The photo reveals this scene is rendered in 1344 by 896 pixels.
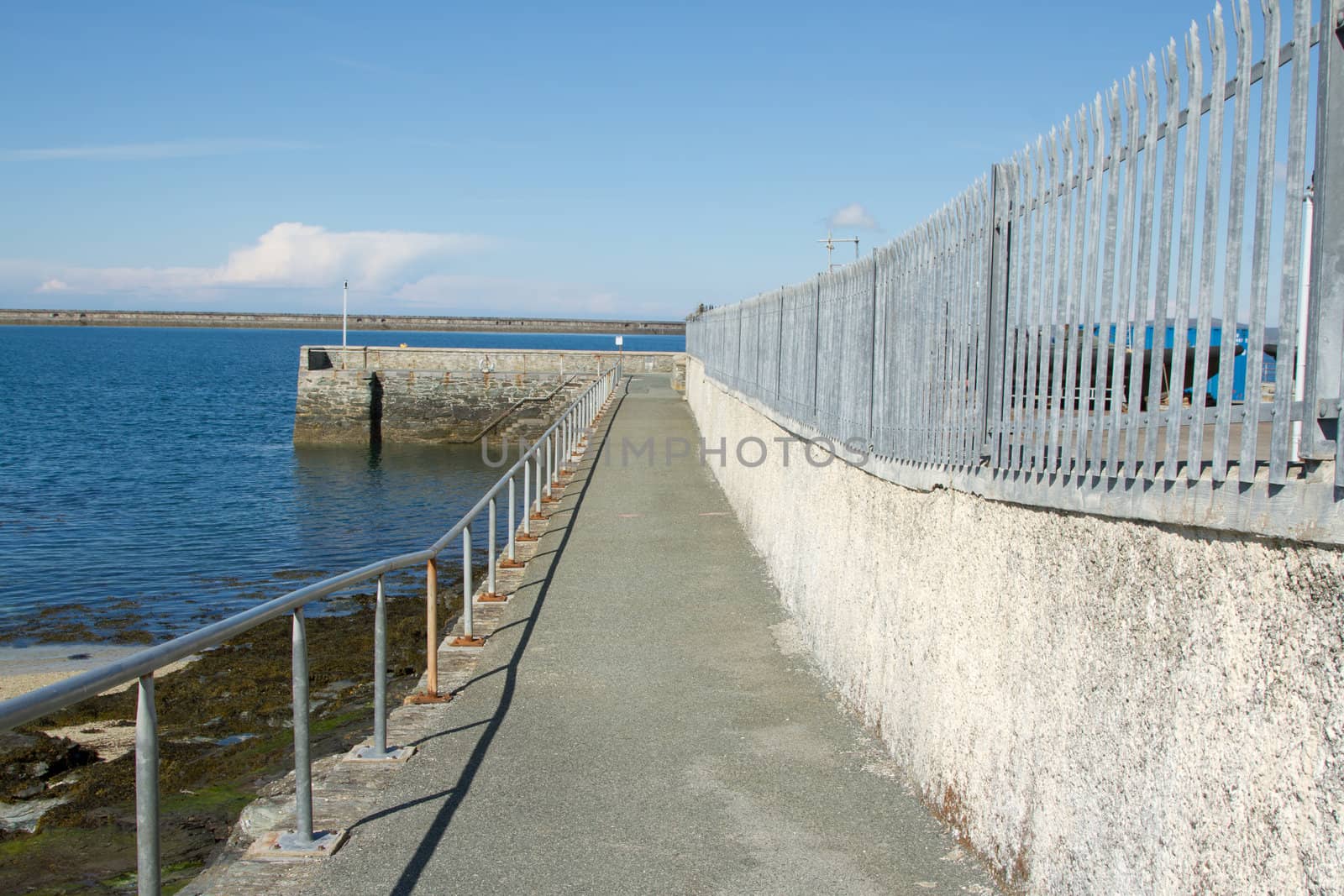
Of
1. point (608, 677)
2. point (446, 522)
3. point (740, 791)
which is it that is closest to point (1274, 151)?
point (740, 791)

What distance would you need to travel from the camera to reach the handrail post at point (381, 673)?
536 cm

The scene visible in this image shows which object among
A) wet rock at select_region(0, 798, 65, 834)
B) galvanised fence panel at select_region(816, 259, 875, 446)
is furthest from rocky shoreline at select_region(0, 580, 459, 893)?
galvanised fence panel at select_region(816, 259, 875, 446)

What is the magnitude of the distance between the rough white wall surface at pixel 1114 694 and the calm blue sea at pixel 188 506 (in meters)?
13.9

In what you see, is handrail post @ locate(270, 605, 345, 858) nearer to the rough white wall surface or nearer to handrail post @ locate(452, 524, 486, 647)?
the rough white wall surface

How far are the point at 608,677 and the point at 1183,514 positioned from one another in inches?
188

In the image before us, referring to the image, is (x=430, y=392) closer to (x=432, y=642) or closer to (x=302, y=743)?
(x=432, y=642)

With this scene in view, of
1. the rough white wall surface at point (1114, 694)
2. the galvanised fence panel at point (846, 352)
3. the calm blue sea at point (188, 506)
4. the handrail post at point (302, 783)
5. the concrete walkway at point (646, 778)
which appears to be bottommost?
the calm blue sea at point (188, 506)

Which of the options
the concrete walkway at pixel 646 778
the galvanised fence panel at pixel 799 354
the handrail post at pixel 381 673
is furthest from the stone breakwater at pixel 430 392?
the handrail post at pixel 381 673

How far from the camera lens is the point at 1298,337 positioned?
9.06ft

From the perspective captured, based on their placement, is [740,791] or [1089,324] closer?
[1089,324]

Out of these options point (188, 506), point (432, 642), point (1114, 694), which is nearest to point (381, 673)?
point (432, 642)

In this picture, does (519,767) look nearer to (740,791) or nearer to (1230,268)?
(740,791)

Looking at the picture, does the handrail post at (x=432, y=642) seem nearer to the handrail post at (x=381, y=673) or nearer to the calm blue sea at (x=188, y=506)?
the handrail post at (x=381, y=673)

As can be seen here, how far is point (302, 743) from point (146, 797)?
121 cm
